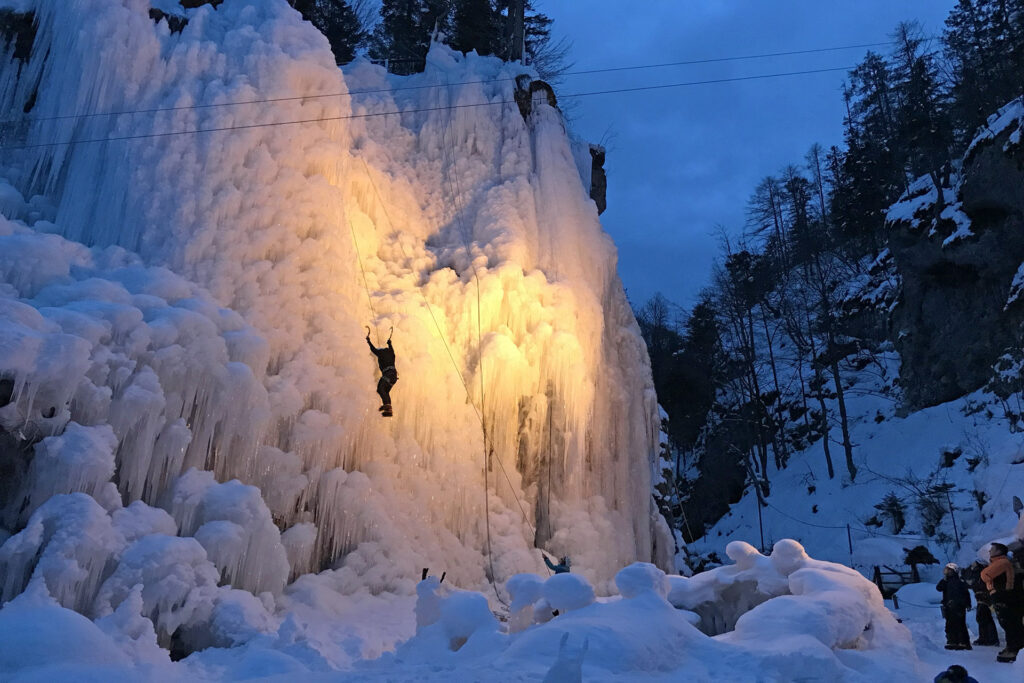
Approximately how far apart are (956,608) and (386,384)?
674cm

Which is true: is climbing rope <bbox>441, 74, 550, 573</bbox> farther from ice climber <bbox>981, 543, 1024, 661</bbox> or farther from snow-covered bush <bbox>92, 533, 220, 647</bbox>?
ice climber <bbox>981, 543, 1024, 661</bbox>

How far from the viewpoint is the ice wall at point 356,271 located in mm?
7922

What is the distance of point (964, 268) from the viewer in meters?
20.1

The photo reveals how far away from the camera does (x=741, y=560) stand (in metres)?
8.57

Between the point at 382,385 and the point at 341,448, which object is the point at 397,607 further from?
the point at 382,385

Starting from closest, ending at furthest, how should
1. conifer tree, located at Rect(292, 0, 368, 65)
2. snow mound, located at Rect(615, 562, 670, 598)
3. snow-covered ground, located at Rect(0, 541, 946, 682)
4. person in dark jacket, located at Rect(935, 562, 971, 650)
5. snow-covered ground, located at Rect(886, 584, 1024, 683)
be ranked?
snow-covered ground, located at Rect(0, 541, 946, 682), snow-covered ground, located at Rect(886, 584, 1024, 683), snow mound, located at Rect(615, 562, 670, 598), person in dark jacket, located at Rect(935, 562, 971, 650), conifer tree, located at Rect(292, 0, 368, 65)

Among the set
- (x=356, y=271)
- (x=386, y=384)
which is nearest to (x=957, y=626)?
(x=386, y=384)

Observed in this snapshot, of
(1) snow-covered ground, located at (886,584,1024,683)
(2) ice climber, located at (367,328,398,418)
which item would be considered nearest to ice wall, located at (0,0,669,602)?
(2) ice climber, located at (367,328,398,418)

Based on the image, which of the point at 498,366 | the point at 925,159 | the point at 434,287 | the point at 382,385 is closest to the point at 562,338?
the point at 498,366

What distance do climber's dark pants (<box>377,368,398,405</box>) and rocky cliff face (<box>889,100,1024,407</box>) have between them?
1633cm

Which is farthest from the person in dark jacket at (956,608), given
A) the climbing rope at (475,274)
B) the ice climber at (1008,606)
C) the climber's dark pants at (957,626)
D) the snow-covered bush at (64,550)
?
the snow-covered bush at (64,550)

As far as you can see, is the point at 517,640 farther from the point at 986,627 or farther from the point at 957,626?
the point at 986,627

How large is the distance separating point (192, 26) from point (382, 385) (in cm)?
544

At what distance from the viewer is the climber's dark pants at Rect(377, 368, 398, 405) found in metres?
8.85
